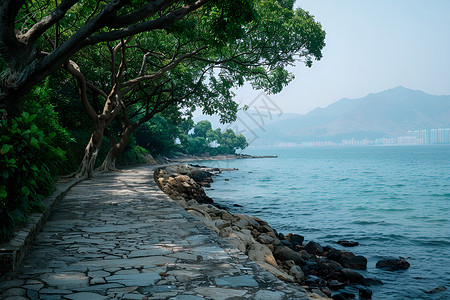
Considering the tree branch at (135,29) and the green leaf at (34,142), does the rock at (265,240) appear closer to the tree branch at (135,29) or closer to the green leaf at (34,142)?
the tree branch at (135,29)

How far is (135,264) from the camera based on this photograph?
4.31m

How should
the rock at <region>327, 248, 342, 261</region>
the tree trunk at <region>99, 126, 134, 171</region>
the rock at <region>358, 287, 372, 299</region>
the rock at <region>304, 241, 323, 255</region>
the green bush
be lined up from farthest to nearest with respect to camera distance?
1. the tree trunk at <region>99, 126, 134, 171</region>
2. the rock at <region>304, 241, 323, 255</region>
3. the rock at <region>327, 248, 342, 261</region>
4. the rock at <region>358, 287, 372, 299</region>
5. the green bush

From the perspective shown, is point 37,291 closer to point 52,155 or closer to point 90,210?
point 52,155

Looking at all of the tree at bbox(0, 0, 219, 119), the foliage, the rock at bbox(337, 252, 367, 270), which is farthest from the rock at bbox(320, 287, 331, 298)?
the foliage

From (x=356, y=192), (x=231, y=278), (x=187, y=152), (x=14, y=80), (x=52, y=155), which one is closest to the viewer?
(x=231, y=278)

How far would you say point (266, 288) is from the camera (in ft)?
11.9

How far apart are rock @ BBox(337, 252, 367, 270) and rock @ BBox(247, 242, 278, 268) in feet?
9.15

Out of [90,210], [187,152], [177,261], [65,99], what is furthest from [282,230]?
[187,152]

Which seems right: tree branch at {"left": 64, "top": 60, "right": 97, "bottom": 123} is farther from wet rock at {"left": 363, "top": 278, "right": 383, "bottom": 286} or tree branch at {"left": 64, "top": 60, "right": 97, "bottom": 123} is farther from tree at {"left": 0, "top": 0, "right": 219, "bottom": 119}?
wet rock at {"left": 363, "top": 278, "right": 383, "bottom": 286}

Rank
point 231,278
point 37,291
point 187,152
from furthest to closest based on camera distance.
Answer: point 187,152
point 231,278
point 37,291

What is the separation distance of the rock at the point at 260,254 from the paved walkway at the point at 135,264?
1.15m

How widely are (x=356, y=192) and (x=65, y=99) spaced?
2073 centimetres

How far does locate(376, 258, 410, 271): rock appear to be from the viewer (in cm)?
889

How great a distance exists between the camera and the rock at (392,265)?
8891 mm
